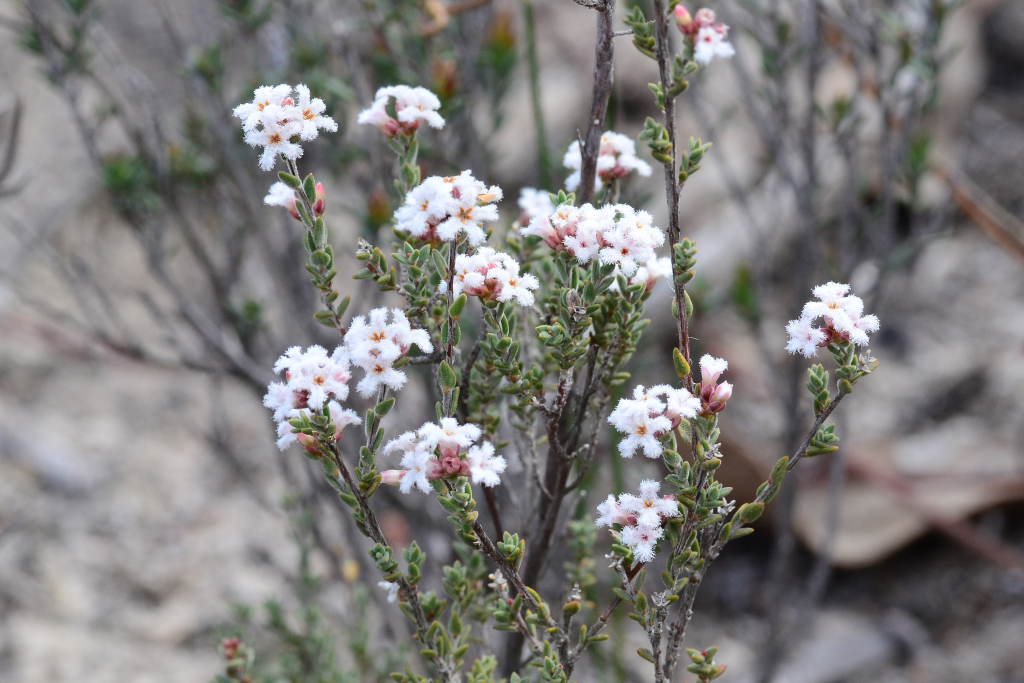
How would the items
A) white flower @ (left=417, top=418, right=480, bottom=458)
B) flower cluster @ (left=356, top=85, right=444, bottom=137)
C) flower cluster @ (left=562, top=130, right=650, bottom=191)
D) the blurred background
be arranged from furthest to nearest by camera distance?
the blurred background, flower cluster @ (left=562, top=130, right=650, bottom=191), flower cluster @ (left=356, top=85, right=444, bottom=137), white flower @ (left=417, top=418, right=480, bottom=458)

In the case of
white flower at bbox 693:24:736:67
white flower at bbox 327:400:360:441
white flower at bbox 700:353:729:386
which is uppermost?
white flower at bbox 693:24:736:67

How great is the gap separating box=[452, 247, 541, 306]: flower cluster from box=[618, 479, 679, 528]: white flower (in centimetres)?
32

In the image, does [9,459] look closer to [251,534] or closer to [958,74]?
[251,534]

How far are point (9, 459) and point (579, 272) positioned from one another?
3.77 meters

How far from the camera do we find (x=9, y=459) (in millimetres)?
3891

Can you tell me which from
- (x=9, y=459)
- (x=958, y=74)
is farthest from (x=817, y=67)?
(x=9, y=459)

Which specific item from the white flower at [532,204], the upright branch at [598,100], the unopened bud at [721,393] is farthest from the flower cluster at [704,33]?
the unopened bud at [721,393]

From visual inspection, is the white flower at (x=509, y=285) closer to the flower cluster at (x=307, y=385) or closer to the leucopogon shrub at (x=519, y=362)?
the leucopogon shrub at (x=519, y=362)

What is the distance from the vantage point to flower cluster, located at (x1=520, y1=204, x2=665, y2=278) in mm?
1097

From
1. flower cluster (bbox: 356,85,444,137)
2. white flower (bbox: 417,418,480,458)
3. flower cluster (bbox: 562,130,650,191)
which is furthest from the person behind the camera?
flower cluster (bbox: 562,130,650,191)

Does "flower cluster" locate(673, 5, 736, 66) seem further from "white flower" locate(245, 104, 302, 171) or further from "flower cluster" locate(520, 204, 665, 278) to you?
"white flower" locate(245, 104, 302, 171)

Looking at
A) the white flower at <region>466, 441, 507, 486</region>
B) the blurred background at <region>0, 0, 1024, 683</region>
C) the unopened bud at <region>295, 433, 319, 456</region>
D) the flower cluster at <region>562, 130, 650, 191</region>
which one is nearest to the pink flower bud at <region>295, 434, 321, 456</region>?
the unopened bud at <region>295, 433, 319, 456</region>

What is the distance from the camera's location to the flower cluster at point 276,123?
45.0 inches

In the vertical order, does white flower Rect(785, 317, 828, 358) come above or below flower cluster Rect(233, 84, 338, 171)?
below
